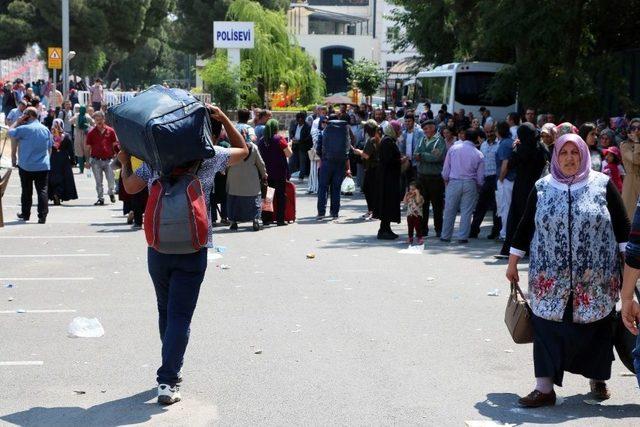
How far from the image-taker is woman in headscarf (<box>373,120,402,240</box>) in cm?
1703

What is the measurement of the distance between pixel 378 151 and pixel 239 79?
2612cm

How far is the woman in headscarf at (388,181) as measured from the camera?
55.9 ft

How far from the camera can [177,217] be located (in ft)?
23.4

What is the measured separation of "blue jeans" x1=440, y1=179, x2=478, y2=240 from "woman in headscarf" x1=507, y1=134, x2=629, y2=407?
8981 mm

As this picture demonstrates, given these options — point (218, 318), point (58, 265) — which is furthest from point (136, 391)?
point (58, 265)

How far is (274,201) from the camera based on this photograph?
747 inches

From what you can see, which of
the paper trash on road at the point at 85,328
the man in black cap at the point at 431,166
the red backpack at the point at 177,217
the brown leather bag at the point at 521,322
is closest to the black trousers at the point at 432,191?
the man in black cap at the point at 431,166

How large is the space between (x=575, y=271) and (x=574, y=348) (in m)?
0.49

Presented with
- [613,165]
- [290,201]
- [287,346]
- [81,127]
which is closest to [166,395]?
[287,346]

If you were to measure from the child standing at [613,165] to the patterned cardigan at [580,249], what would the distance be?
732 cm

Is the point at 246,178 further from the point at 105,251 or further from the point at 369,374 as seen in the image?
the point at 369,374

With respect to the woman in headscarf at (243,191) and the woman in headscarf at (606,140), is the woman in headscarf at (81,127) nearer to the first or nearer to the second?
the woman in headscarf at (243,191)

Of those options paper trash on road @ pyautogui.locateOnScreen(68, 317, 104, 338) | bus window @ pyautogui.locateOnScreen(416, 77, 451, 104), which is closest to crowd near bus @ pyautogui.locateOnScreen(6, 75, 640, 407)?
paper trash on road @ pyautogui.locateOnScreen(68, 317, 104, 338)

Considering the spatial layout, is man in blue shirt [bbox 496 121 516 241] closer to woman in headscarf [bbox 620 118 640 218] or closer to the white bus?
woman in headscarf [bbox 620 118 640 218]
